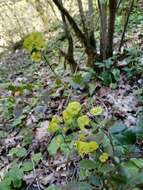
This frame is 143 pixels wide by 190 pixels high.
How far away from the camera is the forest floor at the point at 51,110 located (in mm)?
2291

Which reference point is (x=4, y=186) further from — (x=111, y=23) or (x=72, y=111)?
(x=111, y=23)

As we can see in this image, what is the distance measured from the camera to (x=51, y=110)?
2.97 metres

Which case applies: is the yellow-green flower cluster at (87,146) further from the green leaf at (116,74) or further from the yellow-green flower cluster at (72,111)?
the green leaf at (116,74)

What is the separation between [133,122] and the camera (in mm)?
2479

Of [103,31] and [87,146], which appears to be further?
[103,31]

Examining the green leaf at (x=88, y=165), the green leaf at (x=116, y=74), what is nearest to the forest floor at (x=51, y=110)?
the green leaf at (x=116, y=74)

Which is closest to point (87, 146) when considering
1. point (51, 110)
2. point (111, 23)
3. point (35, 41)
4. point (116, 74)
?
point (35, 41)

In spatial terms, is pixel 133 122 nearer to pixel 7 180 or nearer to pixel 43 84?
pixel 7 180

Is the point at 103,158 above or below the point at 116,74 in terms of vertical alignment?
below

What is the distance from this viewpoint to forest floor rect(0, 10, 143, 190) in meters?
2.29

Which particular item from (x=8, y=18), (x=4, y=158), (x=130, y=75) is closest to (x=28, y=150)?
(x=4, y=158)

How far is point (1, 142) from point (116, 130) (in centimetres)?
161

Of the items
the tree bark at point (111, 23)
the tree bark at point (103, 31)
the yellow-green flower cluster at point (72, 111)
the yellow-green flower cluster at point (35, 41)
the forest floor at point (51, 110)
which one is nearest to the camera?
the yellow-green flower cluster at point (72, 111)

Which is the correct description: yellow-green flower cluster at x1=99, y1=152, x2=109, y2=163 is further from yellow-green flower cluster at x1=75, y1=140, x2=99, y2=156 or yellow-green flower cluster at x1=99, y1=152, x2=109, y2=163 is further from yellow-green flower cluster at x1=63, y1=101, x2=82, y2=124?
yellow-green flower cluster at x1=63, y1=101, x2=82, y2=124
